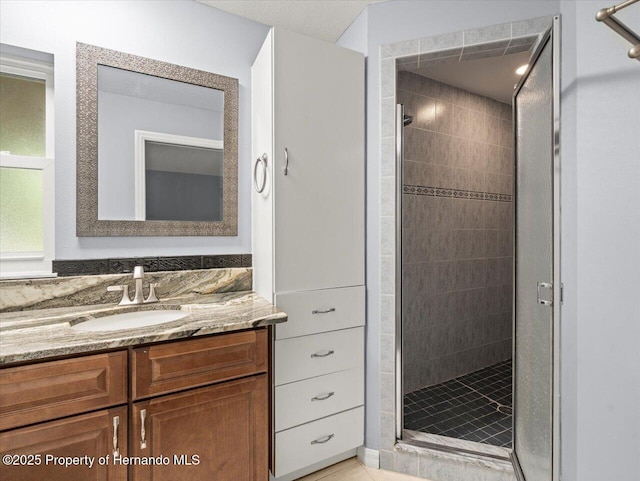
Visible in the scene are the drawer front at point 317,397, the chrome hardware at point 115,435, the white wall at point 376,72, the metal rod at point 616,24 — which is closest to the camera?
the metal rod at point 616,24

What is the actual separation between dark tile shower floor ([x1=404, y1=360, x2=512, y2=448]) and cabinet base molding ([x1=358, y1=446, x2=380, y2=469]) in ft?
1.22

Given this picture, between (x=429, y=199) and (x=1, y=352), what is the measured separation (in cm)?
261

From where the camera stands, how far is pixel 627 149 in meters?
1.08

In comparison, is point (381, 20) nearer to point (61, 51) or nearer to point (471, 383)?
point (61, 51)

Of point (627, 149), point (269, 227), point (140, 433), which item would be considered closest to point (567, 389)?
point (627, 149)

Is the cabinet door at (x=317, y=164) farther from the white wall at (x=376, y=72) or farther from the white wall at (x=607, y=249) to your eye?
the white wall at (x=607, y=249)

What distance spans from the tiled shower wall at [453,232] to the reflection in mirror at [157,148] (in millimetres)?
1426

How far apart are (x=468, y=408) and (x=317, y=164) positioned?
1990 mm

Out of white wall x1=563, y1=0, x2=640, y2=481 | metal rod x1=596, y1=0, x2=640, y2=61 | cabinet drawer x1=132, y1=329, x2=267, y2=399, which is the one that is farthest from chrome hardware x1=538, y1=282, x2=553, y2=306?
cabinet drawer x1=132, y1=329, x2=267, y2=399

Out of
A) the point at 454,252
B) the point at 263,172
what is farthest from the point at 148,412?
the point at 454,252

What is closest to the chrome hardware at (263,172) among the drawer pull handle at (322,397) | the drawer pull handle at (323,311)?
the drawer pull handle at (323,311)

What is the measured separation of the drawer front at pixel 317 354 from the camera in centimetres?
169

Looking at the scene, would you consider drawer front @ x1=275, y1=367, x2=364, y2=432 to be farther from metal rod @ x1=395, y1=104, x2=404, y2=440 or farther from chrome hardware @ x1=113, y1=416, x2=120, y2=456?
chrome hardware @ x1=113, y1=416, x2=120, y2=456

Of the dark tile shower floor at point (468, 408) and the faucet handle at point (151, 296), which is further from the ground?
the faucet handle at point (151, 296)
